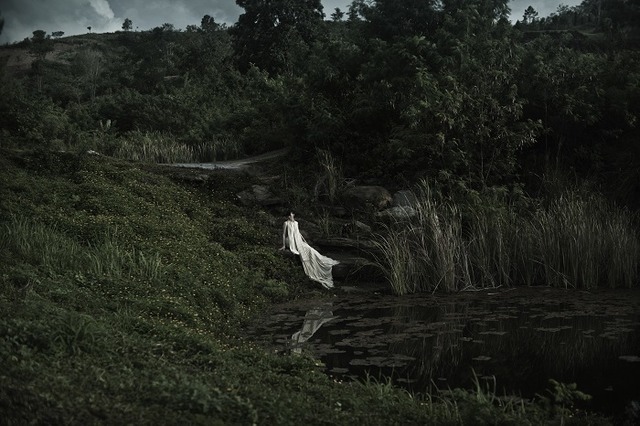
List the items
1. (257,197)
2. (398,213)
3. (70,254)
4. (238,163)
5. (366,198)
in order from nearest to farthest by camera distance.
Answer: (70,254)
(398,213)
(366,198)
(257,197)
(238,163)

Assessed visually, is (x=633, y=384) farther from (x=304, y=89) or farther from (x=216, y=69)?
(x=216, y=69)

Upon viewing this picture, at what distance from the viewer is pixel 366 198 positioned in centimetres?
1591

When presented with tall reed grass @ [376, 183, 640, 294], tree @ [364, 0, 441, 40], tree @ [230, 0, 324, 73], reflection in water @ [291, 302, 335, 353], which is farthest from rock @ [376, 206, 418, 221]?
tree @ [230, 0, 324, 73]

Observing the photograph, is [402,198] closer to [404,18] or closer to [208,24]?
[404,18]

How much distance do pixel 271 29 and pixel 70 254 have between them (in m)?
28.3

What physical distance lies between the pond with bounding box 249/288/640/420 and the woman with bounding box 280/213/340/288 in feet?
3.12

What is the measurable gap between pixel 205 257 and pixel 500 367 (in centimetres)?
599

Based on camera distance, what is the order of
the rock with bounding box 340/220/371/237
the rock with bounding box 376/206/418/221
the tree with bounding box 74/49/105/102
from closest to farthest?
the rock with bounding box 376/206/418/221, the rock with bounding box 340/220/371/237, the tree with bounding box 74/49/105/102

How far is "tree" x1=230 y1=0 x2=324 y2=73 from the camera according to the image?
35094 mm

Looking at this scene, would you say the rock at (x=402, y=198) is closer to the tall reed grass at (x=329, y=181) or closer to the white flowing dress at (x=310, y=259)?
the tall reed grass at (x=329, y=181)

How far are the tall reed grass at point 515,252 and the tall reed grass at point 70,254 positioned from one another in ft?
15.0

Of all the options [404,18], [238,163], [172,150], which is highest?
[404,18]

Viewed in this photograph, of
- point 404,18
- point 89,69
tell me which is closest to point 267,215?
point 404,18

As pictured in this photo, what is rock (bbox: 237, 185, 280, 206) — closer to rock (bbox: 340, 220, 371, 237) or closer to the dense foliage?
the dense foliage
